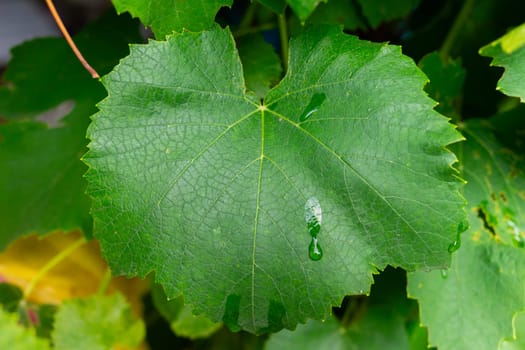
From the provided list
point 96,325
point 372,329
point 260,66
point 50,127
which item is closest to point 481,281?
point 372,329

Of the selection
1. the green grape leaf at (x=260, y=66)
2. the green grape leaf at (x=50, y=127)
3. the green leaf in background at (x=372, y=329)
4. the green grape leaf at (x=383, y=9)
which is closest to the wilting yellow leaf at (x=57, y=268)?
the green grape leaf at (x=50, y=127)

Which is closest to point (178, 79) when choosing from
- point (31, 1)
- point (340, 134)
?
point (340, 134)

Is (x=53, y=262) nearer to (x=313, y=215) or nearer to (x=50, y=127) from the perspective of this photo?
(x=50, y=127)

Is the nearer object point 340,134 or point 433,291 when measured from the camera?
point 340,134

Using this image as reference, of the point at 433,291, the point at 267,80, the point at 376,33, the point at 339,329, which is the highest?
the point at 376,33

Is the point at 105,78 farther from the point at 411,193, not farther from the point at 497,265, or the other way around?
the point at 497,265

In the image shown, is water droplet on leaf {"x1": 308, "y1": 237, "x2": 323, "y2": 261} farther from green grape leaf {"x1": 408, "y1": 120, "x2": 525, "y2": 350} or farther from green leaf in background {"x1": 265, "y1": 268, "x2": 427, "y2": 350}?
green leaf in background {"x1": 265, "y1": 268, "x2": 427, "y2": 350}
